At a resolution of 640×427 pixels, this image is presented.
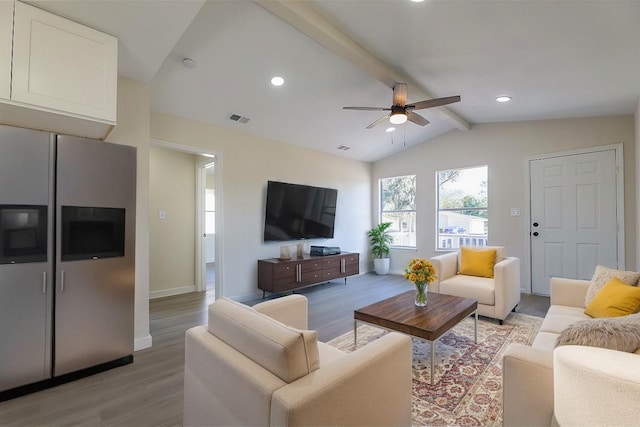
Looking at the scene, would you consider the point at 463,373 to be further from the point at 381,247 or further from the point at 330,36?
the point at 381,247

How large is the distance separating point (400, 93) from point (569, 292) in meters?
2.49

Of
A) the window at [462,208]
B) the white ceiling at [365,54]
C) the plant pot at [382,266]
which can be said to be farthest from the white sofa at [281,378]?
the plant pot at [382,266]

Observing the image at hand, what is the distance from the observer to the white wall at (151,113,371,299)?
4062 mm

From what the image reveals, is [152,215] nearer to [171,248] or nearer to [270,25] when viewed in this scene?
[171,248]

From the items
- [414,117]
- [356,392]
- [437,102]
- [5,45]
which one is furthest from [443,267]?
[5,45]

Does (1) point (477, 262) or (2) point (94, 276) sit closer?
(2) point (94, 276)

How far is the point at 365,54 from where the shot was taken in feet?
10.2

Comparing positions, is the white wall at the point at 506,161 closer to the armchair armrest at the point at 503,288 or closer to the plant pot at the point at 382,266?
the plant pot at the point at 382,266

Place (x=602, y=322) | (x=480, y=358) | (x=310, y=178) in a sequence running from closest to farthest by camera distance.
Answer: (x=602, y=322) < (x=480, y=358) < (x=310, y=178)

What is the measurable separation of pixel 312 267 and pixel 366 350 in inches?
143

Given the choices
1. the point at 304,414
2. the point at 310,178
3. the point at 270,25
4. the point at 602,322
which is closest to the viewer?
the point at 304,414

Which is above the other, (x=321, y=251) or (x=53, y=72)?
(x=53, y=72)

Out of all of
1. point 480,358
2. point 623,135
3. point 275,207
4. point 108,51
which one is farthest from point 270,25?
point 623,135

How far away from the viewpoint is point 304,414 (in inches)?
39.5
